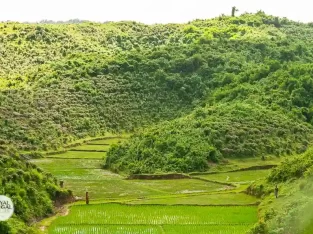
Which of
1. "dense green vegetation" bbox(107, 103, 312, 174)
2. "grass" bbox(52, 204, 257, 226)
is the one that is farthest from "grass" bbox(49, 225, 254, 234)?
"dense green vegetation" bbox(107, 103, 312, 174)

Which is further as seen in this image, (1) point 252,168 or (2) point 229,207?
(1) point 252,168

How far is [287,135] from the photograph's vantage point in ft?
204

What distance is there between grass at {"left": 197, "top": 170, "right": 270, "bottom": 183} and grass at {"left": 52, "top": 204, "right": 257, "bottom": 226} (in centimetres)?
1092

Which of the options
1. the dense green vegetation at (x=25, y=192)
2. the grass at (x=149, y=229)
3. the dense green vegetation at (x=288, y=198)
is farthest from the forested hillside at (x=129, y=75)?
the grass at (x=149, y=229)

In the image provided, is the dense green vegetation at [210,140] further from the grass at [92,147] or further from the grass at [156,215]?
the grass at [156,215]

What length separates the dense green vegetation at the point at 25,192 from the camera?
32.5m

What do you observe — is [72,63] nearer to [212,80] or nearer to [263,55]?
[212,80]

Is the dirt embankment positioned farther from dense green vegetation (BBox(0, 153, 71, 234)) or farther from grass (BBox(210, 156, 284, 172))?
dense green vegetation (BBox(0, 153, 71, 234))

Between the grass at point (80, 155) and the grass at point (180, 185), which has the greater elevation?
the grass at point (80, 155)

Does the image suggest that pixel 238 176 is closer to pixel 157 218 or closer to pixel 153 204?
pixel 153 204

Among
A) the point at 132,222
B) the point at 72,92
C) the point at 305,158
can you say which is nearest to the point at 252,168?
the point at 305,158

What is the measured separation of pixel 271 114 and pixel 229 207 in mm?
27296

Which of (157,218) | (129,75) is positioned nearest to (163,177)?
(157,218)

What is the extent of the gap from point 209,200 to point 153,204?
12.8 feet
